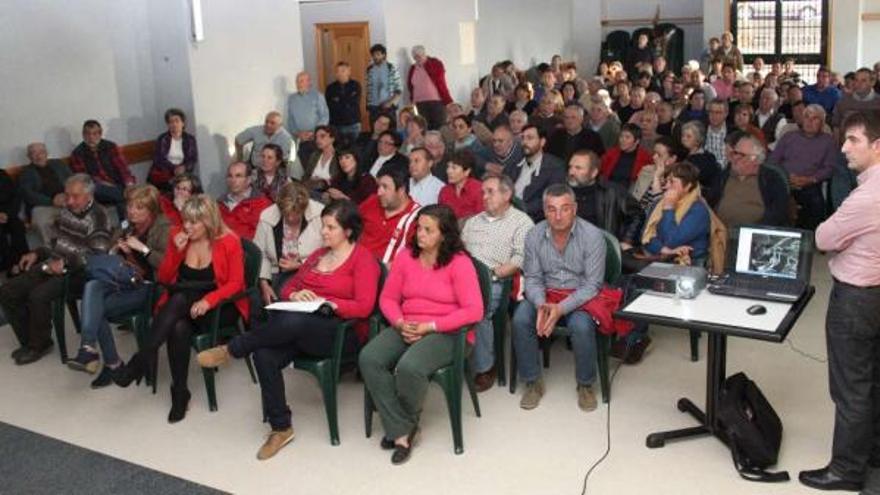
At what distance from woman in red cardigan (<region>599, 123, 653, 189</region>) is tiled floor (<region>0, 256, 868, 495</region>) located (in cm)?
151

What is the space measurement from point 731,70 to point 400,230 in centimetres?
788

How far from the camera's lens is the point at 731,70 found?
459 inches

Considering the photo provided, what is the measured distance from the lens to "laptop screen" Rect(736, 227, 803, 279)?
150 inches

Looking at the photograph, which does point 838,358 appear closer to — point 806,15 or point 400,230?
point 400,230

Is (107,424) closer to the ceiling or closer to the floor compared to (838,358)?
closer to the floor

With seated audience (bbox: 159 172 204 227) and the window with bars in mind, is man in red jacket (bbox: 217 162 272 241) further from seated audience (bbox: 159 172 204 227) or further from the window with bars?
the window with bars

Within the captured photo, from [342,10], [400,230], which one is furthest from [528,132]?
[342,10]

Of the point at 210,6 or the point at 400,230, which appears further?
the point at 210,6

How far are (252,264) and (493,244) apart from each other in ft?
4.12

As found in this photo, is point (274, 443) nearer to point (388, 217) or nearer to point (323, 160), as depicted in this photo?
point (388, 217)

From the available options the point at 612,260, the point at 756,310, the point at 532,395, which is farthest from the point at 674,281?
the point at 532,395

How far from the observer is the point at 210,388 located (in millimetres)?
4590

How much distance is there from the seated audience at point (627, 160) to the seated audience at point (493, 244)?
1.78 m

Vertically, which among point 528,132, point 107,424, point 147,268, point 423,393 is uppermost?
point 528,132
